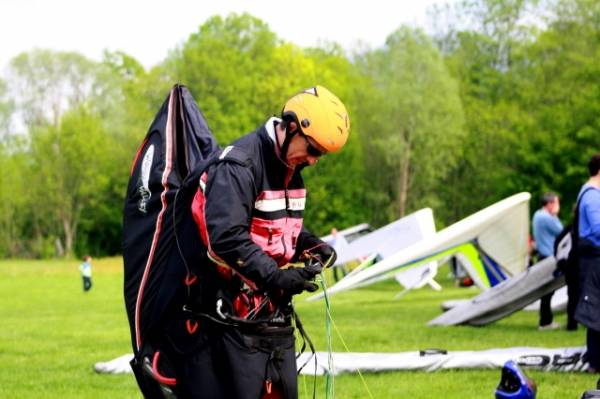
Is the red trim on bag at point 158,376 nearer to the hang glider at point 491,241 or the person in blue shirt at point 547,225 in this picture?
the person in blue shirt at point 547,225

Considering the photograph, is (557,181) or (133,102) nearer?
(557,181)

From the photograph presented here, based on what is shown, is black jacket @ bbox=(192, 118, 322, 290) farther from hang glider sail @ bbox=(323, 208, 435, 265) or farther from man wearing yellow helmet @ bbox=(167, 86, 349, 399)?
hang glider sail @ bbox=(323, 208, 435, 265)

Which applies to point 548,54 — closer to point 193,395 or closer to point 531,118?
point 531,118

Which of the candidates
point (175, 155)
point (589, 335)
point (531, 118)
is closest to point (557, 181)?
point (531, 118)

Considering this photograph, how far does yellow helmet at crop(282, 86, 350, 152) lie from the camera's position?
430 cm

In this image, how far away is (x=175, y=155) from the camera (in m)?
5.19

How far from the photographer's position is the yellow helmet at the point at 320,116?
14.1 feet

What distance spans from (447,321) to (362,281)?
8.15 feet

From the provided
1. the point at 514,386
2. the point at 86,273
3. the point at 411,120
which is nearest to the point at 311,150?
the point at 514,386

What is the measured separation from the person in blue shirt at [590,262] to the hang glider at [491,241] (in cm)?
776

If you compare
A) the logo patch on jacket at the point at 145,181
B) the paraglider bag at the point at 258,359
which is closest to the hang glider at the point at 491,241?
the logo patch on jacket at the point at 145,181

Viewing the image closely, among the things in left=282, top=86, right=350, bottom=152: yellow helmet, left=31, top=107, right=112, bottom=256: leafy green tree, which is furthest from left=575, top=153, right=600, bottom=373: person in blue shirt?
left=31, top=107, right=112, bottom=256: leafy green tree

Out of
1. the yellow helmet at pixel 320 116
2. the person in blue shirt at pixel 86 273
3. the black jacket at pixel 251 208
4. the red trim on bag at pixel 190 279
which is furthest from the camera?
the person in blue shirt at pixel 86 273

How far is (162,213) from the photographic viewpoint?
4.82 meters
